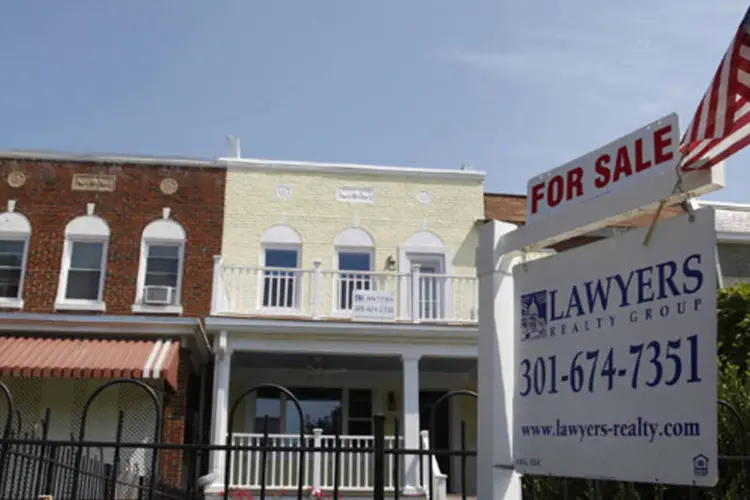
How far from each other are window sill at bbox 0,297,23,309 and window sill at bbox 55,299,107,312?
2.41ft

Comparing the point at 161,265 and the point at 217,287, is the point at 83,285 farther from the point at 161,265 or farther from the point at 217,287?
the point at 217,287

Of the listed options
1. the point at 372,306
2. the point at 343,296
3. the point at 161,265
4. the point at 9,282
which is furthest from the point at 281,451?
the point at 9,282

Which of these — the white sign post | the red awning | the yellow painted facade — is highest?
the yellow painted facade

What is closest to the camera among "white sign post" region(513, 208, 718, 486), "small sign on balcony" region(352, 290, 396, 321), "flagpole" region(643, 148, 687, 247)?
"white sign post" region(513, 208, 718, 486)

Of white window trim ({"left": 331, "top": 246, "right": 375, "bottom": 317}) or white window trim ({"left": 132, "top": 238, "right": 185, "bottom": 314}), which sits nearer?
white window trim ({"left": 331, "top": 246, "right": 375, "bottom": 317})

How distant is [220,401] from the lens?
14.7m

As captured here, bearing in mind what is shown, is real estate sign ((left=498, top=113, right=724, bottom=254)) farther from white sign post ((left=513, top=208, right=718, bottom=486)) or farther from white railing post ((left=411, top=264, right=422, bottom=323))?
white railing post ((left=411, top=264, right=422, bottom=323))

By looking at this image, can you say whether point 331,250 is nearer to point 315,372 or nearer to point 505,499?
point 315,372

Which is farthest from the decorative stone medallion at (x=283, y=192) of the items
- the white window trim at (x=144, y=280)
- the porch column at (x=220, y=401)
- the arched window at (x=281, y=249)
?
the porch column at (x=220, y=401)

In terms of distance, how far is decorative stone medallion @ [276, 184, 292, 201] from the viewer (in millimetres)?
18297

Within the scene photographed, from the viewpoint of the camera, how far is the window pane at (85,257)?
682 inches

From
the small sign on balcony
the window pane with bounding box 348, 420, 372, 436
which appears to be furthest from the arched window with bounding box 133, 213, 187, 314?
the window pane with bounding box 348, 420, 372, 436

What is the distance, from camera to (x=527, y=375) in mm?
3408

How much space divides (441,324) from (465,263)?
3.02 m
